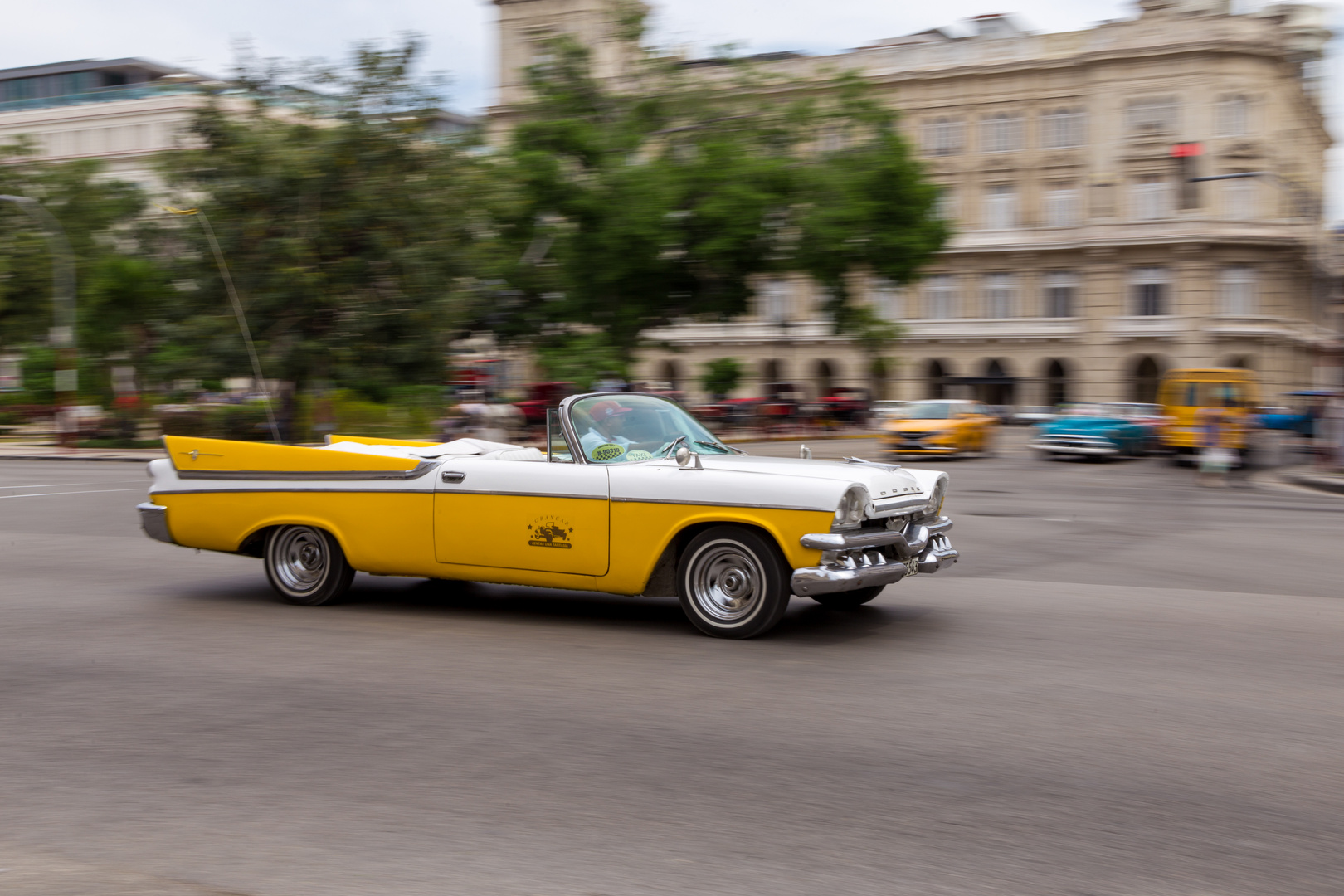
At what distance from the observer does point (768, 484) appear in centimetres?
671

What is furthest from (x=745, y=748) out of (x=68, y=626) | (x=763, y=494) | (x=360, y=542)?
(x=68, y=626)

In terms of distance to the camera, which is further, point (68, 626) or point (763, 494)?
point (68, 626)

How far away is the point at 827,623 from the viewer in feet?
24.4

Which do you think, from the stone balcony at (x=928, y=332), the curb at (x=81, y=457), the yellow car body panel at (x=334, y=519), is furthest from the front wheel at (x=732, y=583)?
the stone balcony at (x=928, y=332)

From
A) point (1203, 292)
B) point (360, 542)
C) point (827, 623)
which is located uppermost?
point (1203, 292)

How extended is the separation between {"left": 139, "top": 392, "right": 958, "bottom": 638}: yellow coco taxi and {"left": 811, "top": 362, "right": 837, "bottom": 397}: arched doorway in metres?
58.3

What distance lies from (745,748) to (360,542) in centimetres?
370

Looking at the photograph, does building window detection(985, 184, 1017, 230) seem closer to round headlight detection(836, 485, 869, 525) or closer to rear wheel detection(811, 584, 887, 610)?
rear wheel detection(811, 584, 887, 610)

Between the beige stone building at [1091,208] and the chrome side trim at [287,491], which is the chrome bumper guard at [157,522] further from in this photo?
the beige stone building at [1091,208]

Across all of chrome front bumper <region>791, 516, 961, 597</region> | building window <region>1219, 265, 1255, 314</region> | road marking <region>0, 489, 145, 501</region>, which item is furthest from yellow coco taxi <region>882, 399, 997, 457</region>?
building window <region>1219, 265, 1255, 314</region>

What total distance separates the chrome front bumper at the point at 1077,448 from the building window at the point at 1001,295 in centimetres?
3181

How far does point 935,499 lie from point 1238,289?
2127 inches

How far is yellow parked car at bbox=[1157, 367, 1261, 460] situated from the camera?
2887 cm

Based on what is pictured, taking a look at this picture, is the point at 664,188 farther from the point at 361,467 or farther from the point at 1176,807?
the point at 1176,807
